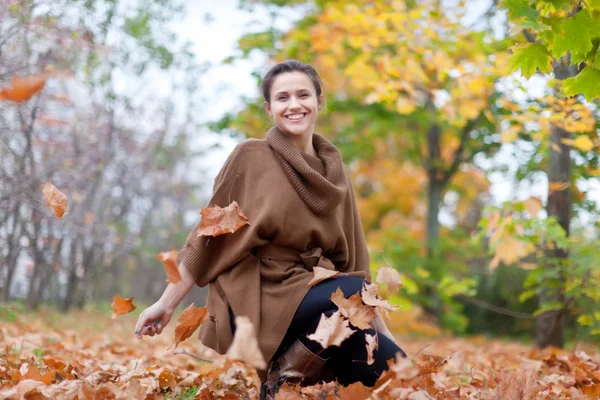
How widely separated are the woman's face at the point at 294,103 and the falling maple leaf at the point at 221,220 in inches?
18.0

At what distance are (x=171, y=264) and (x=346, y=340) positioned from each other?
712 mm

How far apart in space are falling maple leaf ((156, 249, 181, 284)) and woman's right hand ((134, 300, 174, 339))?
107 mm

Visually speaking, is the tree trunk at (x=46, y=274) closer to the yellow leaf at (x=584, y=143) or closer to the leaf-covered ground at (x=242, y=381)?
the leaf-covered ground at (x=242, y=381)

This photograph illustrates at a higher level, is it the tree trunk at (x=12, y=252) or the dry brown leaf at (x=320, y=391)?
the dry brown leaf at (x=320, y=391)

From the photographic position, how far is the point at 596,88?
2.06m

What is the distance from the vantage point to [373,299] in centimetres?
199

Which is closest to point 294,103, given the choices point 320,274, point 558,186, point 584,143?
point 320,274

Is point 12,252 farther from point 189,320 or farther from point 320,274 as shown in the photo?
point 320,274

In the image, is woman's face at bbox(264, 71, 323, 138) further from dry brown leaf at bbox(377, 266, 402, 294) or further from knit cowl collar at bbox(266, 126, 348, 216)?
dry brown leaf at bbox(377, 266, 402, 294)

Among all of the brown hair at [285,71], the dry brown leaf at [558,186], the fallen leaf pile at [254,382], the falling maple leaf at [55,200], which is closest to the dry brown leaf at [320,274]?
the fallen leaf pile at [254,382]

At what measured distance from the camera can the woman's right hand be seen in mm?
2152

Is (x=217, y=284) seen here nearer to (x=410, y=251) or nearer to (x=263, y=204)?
(x=263, y=204)

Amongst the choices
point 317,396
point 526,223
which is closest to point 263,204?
point 317,396

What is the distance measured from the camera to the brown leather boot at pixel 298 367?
2.10 meters
